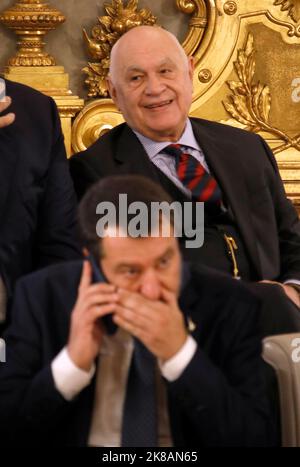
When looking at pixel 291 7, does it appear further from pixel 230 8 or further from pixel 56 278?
pixel 56 278

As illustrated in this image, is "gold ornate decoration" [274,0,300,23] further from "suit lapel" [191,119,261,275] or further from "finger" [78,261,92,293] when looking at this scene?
"finger" [78,261,92,293]

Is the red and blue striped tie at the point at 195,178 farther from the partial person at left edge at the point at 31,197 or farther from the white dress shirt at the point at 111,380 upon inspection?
the white dress shirt at the point at 111,380

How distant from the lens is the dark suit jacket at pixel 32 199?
2.32 metres

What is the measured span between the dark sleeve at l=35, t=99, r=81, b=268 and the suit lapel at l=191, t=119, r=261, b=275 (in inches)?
13.9

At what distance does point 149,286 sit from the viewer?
1.49 m

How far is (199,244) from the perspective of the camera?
2.31 m

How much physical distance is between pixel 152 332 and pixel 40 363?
0.74 ft

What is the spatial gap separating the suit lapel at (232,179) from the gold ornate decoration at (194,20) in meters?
1.18

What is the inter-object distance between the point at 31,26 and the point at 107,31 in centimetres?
25

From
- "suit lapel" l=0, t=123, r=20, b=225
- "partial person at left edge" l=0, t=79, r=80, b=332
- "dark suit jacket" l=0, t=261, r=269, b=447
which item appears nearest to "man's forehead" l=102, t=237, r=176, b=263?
"dark suit jacket" l=0, t=261, r=269, b=447

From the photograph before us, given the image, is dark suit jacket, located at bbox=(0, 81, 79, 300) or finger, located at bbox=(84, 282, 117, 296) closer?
finger, located at bbox=(84, 282, 117, 296)

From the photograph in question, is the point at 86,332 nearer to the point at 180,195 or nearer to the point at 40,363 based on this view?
the point at 40,363

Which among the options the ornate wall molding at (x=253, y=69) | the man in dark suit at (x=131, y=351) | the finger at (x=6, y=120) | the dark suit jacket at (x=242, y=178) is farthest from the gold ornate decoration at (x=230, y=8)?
the man in dark suit at (x=131, y=351)

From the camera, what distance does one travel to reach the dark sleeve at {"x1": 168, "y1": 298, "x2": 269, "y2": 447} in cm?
153
